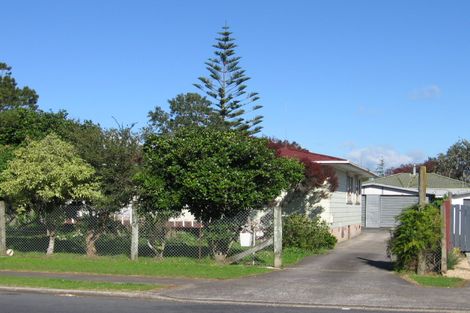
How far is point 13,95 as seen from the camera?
6075 cm

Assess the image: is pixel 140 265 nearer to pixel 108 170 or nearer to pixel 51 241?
pixel 108 170

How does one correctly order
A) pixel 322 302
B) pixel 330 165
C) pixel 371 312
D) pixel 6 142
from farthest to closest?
1. pixel 6 142
2. pixel 330 165
3. pixel 322 302
4. pixel 371 312

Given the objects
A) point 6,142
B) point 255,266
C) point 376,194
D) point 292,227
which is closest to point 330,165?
point 292,227

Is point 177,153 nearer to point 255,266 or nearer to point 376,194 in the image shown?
point 255,266

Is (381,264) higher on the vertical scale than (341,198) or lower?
lower

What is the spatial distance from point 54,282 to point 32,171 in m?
4.76

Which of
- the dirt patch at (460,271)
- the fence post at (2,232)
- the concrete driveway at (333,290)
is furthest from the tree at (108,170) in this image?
the dirt patch at (460,271)

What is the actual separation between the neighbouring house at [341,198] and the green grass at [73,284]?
9343mm

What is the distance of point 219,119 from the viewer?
43.3 metres

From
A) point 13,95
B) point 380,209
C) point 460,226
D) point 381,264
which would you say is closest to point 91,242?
point 381,264

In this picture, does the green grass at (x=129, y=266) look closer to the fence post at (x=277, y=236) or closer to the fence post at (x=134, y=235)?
the fence post at (x=134, y=235)

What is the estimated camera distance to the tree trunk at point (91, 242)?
62.0ft

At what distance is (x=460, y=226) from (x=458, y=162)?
165 feet

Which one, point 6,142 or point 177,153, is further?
point 6,142
